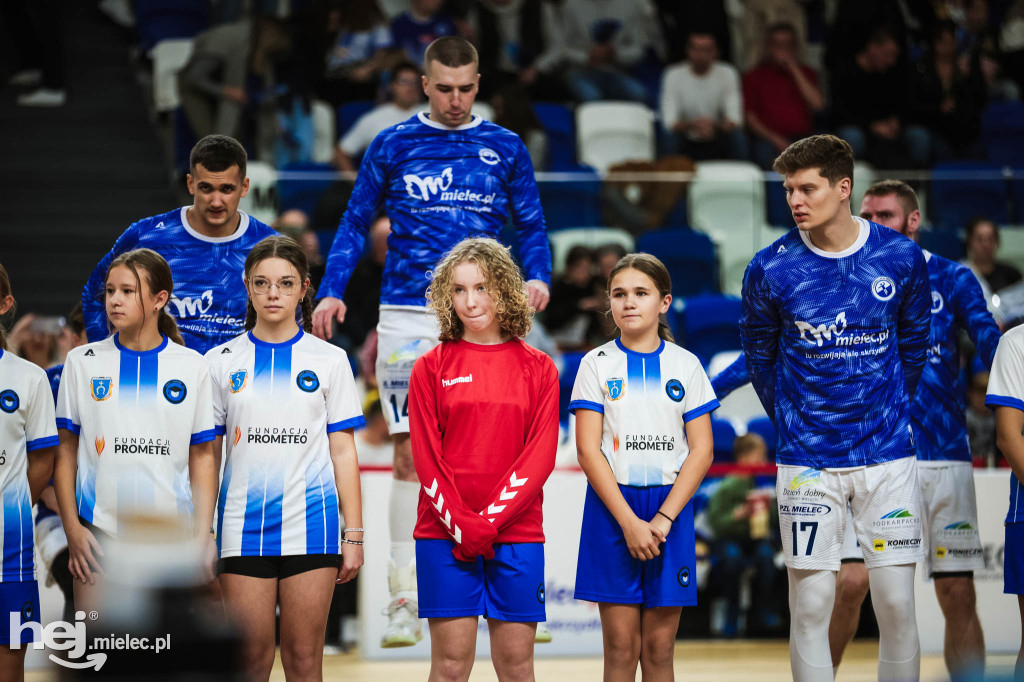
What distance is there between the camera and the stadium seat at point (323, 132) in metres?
8.45

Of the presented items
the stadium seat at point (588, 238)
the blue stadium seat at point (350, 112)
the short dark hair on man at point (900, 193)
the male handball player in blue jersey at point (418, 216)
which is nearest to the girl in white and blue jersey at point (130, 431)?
the male handball player in blue jersey at point (418, 216)

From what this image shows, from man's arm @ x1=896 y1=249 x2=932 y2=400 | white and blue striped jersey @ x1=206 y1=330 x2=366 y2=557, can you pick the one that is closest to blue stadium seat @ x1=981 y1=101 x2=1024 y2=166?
man's arm @ x1=896 y1=249 x2=932 y2=400

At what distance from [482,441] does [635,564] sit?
649mm

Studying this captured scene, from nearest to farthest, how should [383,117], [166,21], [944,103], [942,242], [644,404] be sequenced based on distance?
[644,404] → [942,242] → [383,117] → [166,21] → [944,103]

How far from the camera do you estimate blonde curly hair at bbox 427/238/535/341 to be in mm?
3635

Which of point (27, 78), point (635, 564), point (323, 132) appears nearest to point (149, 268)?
point (635, 564)

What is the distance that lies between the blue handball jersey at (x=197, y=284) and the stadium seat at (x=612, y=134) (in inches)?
194

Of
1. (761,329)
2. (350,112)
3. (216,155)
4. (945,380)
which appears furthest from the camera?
(350,112)

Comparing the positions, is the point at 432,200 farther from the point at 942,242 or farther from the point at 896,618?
the point at 942,242

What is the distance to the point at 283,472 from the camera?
364cm

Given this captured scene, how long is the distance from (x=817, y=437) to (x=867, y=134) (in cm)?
596

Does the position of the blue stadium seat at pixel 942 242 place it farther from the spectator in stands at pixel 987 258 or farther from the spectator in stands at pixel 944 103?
the spectator in stands at pixel 944 103

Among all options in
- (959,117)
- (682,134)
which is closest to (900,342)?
(682,134)

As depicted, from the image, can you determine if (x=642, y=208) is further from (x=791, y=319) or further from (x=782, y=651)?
(x=791, y=319)
